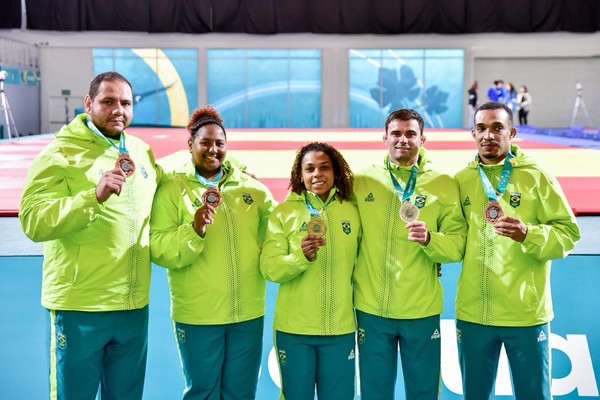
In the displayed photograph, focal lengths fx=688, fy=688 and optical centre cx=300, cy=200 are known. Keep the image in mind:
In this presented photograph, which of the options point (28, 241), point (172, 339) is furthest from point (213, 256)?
point (28, 241)

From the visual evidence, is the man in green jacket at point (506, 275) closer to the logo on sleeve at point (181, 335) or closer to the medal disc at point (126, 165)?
the logo on sleeve at point (181, 335)

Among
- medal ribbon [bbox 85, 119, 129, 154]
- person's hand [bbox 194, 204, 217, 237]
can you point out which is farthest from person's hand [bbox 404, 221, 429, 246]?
medal ribbon [bbox 85, 119, 129, 154]

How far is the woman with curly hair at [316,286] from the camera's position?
4.63m

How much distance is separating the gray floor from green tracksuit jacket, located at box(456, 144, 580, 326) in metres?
1.45

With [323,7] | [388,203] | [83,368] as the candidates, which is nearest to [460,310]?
[388,203]

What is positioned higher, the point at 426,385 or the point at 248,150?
the point at 248,150

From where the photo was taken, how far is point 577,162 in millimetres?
13867

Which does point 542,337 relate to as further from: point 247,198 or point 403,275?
point 247,198

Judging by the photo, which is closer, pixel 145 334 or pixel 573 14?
pixel 145 334

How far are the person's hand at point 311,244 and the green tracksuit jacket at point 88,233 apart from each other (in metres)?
1.11

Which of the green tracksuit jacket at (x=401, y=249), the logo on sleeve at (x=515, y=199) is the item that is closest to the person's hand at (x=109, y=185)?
the green tracksuit jacket at (x=401, y=249)

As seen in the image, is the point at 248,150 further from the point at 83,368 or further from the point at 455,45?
the point at 455,45

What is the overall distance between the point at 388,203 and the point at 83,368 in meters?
2.31

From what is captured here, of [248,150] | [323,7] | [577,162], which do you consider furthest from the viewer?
[323,7]
